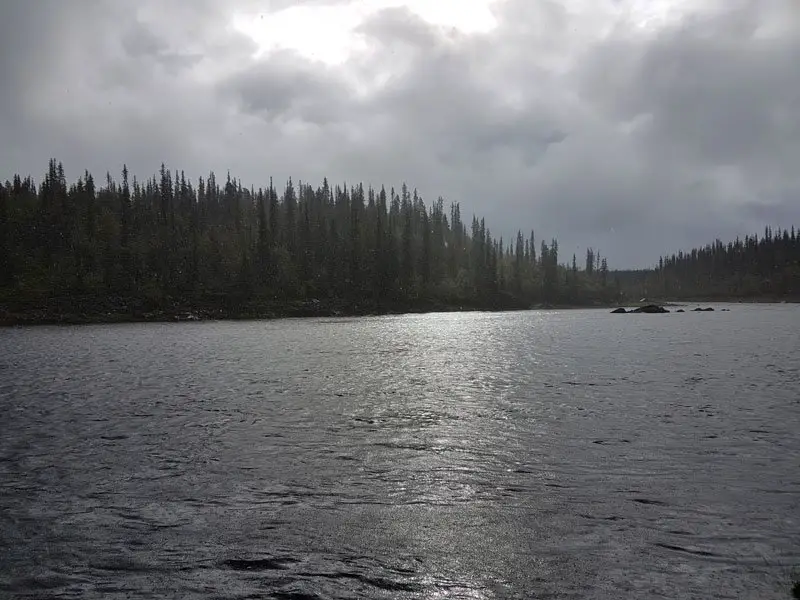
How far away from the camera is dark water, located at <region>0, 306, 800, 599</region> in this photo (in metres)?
11.1

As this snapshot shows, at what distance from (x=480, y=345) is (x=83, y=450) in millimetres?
55247

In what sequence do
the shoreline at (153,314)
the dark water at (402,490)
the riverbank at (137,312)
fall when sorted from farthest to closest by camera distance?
1. the riverbank at (137,312)
2. the shoreline at (153,314)
3. the dark water at (402,490)

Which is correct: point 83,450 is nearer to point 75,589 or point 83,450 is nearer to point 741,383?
point 75,589

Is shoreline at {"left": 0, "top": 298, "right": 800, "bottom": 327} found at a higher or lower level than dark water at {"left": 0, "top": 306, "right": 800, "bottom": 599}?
higher

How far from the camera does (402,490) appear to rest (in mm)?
16453

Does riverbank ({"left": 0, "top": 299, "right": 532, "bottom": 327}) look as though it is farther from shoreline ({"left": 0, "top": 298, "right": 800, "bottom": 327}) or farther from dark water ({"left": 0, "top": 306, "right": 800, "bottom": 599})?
dark water ({"left": 0, "top": 306, "right": 800, "bottom": 599})

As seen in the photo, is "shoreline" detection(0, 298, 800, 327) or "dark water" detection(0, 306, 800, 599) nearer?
"dark water" detection(0, 306, 800, 599)

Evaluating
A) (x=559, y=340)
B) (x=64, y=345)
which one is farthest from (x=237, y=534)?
(x=64, y=345)

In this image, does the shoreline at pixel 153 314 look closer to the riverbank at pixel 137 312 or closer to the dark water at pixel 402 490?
the riverbank at pixel 137 312

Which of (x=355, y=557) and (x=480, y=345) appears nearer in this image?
(x=355, y=557)

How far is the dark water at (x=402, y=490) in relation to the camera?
11102 mm

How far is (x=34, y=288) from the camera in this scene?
168 metres

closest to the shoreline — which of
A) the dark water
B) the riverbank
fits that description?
the riverbank

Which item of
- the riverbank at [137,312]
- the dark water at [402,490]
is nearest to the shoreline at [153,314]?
the riverbank at [137,312]
